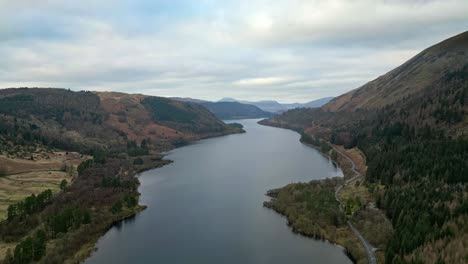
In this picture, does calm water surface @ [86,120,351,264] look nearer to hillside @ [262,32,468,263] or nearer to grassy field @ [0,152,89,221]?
hillside @ [262,32,468,263]

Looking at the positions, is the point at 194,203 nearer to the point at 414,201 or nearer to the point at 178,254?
the point at 178,254

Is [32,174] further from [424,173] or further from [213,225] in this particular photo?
[424,173]

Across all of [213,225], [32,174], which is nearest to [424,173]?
[213,225]

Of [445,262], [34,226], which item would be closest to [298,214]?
[445,262]

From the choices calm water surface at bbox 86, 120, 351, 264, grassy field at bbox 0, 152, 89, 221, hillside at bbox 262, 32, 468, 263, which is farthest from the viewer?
grassy field at bbox 0, 152, 89, 221

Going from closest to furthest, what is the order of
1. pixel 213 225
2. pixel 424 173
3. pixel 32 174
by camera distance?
pixel 213 225
pixel 424 173
pixel 32 174

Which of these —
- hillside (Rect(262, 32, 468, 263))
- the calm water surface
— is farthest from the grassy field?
hillside (Rect(262, 32, 468, 263))

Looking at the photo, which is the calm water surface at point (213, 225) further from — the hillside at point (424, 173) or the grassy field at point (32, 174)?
the grassy field at point (32, 174)

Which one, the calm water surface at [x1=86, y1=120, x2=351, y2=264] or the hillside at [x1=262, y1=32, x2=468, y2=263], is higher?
the hillside at [x1=262, y1=32, x2=468, y2=263]

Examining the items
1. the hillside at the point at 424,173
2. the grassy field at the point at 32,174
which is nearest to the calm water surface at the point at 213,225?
the hillside at the point at 424,173
